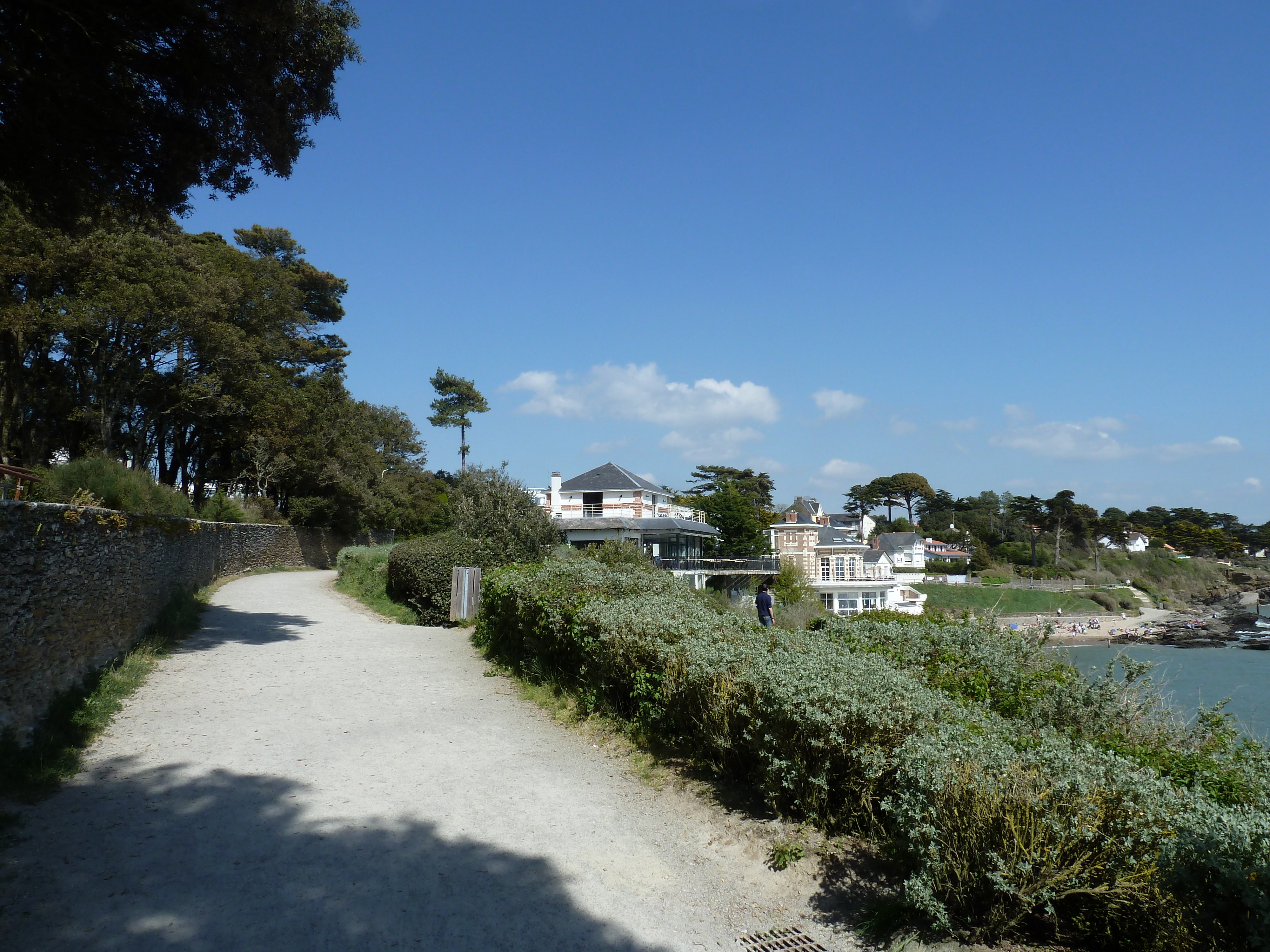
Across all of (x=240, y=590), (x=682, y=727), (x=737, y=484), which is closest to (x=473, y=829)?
(x=682, y=727)

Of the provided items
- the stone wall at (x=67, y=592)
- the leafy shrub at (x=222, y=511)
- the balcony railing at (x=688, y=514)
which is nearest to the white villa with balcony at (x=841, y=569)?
the balcony railing at (x=688, y=514)

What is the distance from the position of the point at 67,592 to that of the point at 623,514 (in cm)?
4040

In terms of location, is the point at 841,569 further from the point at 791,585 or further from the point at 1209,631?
the point at 1209,631

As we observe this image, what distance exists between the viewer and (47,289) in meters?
22.4

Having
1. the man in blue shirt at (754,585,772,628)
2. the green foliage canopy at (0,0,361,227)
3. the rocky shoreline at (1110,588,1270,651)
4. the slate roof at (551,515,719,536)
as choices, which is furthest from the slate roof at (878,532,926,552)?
the green foliage canopy at (0,0,361,227)

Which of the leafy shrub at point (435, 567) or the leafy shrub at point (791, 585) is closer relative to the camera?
the leafy shrub at point (435, 567)

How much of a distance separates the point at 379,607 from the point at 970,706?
1708cm

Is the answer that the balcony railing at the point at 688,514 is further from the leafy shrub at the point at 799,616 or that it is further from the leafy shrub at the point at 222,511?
the leafy shrub at the point at 222,511

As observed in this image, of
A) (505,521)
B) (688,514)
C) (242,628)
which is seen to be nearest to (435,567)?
(505,521)

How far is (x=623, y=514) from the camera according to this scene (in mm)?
47781

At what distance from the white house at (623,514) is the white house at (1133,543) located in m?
74.3

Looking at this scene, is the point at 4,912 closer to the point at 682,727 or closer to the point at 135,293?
the point at 682,727

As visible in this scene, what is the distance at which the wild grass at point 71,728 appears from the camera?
5.44m

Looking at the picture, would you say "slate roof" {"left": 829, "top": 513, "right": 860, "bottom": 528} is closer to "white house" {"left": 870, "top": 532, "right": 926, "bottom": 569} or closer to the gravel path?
"white house" {"left": 870, "top": 532, "right": 926, "bottom": 569}
